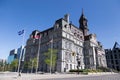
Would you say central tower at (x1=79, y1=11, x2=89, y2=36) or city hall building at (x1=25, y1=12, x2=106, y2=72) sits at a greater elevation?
central tower at (x1=79, y1=11, x2=89, y2=36)

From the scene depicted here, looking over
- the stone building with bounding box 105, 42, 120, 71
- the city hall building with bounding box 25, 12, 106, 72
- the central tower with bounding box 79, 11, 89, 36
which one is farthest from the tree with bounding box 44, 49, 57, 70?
the stone building with bounding box 105, 42, 120, 71

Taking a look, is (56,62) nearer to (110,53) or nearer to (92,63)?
(92,63)

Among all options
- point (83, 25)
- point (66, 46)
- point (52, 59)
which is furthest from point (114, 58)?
point (52, 59)

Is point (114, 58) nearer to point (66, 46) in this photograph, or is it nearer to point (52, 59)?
point (66, 46)

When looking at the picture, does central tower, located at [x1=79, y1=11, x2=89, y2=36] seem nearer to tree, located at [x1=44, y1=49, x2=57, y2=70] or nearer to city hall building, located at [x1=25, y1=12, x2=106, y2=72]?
city hall building, located at [x1=25, y1=12, x2=106, y2=72]

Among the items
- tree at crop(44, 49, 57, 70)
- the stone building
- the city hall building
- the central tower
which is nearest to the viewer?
tree at crop(44, 49, 57, 70)

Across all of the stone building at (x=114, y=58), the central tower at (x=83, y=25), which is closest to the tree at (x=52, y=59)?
the central tower at (x=83, y=25)

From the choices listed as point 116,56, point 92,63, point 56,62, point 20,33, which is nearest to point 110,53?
point 116,56

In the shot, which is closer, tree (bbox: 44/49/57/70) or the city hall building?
tree (bbox: 44/49/57/70)

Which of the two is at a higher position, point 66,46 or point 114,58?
point 66,46

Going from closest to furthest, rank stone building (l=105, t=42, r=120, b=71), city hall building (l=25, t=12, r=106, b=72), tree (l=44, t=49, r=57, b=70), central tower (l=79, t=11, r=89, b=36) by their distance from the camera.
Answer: tree (l=44, t=49, r=57, b=70) → city hall building (l=25, t=12, r=106, b=72) → central tower (l=79, t=11, r=89, b=36) → stone building (l=105, t=42, r=120, b=71)

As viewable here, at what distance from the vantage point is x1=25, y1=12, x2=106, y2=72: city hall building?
48.7 m

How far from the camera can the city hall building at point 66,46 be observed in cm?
4866

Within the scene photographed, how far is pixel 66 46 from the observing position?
169 feet
